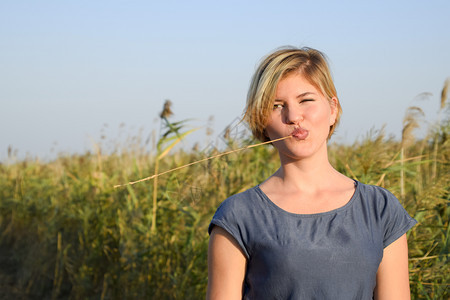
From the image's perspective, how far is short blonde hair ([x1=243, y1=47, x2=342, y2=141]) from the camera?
1.52 m

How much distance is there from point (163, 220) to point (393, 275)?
2.51 m

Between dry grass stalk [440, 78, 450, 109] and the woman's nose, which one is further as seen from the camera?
dry grass stalk [440, 78, 450, 109]

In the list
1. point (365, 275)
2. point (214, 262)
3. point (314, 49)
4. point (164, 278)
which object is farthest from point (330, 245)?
point (164, 278)

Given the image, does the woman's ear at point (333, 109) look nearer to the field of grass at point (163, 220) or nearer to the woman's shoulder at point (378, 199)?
the woman's shoulder at point (378, 199)

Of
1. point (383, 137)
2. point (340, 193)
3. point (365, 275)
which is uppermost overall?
point (383, 137)

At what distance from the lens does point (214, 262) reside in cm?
150

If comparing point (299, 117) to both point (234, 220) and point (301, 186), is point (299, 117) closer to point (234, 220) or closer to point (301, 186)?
point (301, 186)

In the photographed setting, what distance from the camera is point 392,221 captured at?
1.52 meters

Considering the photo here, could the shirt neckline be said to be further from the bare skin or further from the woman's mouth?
the woman's mouth

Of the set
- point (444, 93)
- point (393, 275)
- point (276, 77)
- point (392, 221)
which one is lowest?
point (393, 275)

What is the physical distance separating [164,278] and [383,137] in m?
1.65

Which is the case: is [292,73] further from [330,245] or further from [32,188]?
[32,188]

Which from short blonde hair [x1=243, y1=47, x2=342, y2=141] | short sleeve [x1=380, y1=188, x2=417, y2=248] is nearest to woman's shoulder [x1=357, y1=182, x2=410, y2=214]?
short sleeve [x1=380, y1=188, x2=417, y2=248]

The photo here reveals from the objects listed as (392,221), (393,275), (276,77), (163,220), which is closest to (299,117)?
(276,77)
